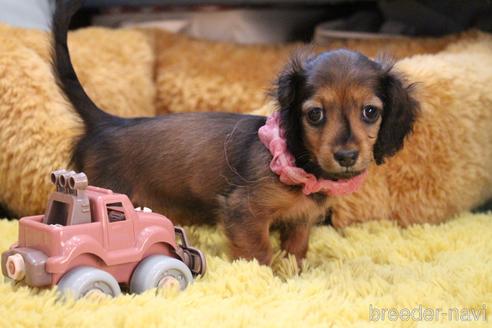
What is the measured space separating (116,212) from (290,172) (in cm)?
52

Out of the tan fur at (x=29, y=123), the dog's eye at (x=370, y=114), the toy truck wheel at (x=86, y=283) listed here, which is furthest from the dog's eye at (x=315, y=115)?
the tan fur at (x=29, y=123)

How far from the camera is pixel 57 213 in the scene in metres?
1.57

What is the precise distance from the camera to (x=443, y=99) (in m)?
2.49

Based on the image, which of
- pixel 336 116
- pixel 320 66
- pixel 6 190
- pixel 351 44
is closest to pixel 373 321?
pixel 336 116

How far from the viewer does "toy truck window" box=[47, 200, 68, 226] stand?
1.56 meters

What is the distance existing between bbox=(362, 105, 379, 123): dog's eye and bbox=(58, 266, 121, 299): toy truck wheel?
2.69ft

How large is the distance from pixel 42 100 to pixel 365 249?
1.32 metres

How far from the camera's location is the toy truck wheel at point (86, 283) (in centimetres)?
140

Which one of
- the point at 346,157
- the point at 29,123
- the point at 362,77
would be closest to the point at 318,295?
the point at 346,157

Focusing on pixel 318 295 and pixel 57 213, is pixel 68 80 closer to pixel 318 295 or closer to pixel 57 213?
pixel 57 213

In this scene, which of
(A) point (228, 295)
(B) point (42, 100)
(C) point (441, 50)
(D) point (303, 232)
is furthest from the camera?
(C) point (441, 50)

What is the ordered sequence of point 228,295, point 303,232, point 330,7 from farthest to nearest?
1. point 330,7
2. point 303,232
3. point 228,295

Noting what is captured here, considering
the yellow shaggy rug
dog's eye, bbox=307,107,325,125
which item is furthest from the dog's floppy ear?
the yellow shaggy rug

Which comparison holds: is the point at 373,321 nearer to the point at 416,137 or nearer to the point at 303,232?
the point at 303,232
